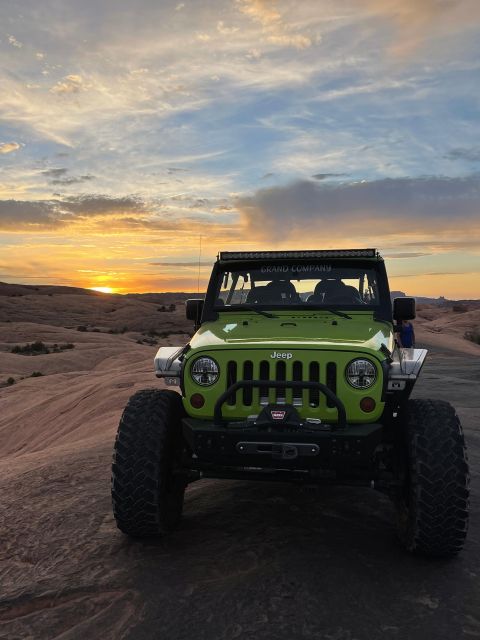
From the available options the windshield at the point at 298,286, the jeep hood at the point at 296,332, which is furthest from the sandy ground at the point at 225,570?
the windshield at the point at 298,286

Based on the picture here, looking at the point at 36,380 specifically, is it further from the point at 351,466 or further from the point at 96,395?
the point at 351,466

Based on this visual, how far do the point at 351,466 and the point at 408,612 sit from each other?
930mm

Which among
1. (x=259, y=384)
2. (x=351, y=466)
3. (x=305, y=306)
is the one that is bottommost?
(x=351, y=466)

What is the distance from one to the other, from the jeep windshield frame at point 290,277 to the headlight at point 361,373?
1.35m

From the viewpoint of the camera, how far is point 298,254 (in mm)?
5656

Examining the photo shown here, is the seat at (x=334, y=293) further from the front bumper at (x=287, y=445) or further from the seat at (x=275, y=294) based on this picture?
the front bumper at (x=287, y=445)

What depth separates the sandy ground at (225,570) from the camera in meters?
3.25

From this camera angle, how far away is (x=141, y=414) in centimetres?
436

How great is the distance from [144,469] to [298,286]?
2.32 m

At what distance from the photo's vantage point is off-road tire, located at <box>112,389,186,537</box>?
415 centimetres

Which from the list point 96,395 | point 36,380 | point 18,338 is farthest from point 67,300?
point 96,395

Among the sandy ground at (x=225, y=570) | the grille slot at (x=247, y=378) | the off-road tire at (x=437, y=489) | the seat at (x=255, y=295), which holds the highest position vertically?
the seat at (x=255, y=295)

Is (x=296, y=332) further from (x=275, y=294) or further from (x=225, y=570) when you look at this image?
(x=225, y=570)

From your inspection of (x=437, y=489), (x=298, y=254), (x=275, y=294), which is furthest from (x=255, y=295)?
(x=437, y=489)
